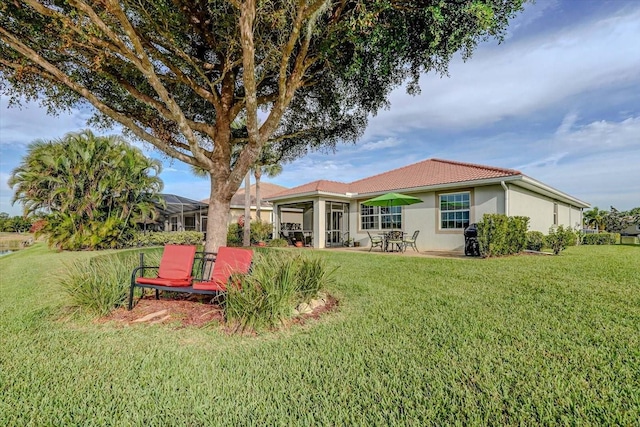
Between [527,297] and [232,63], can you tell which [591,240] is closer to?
[527,297]

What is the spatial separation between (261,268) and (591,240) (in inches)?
1041

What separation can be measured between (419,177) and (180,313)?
1444 cm

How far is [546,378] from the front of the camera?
3088mm

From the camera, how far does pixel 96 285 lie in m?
5.31

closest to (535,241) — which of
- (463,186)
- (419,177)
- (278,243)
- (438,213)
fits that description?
(463,186)

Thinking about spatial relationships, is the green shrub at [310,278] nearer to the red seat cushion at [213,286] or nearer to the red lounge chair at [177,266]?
the red seat cushion at [213,286]

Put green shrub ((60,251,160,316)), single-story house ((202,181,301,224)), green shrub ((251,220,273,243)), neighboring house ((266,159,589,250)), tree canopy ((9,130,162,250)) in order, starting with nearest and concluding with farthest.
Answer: green shrub ((60,251,160,316))
neighboring house ((266,159,589,250))
tree canopy ((9,130,162,250))
green shrub ((251,220,273,243))
single-story house ((202,181,301,224))

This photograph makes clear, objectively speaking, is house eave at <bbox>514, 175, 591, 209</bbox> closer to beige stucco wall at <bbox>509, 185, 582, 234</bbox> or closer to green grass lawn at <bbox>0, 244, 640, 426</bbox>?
beige stucco wall at <bbox>509, 185, 582, 234</bbox>

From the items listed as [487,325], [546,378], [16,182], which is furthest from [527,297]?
[16,182]

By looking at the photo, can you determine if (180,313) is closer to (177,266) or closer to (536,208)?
(177,266)

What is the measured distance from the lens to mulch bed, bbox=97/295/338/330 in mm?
4898

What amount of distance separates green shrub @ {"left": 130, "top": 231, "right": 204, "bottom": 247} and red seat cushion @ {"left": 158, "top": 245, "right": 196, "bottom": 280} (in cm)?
1434

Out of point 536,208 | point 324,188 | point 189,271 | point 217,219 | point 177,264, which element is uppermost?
point 324,188

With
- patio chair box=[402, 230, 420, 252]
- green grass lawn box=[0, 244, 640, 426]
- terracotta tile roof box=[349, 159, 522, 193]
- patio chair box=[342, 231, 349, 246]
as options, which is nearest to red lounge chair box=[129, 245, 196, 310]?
green grass lawn box=[0, 244, 640, 426]
